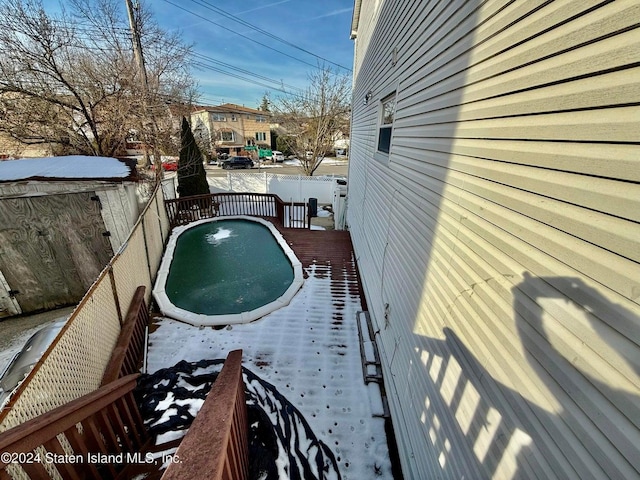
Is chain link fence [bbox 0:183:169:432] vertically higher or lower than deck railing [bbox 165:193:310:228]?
higher

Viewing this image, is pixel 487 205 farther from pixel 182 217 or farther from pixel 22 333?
Result: pixel 182 217

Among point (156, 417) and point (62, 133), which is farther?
point (62, 133)

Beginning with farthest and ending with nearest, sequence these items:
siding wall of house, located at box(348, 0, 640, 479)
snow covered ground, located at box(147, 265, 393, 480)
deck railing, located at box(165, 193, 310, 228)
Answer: deck railing, located at box(165, 193, 310, 228)
snow covered ground, located at box(147, 265, 393, 480)
siding wall of house, located at box(348, 0, 640, 479)

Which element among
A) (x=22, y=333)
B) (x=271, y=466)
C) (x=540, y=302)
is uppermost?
(x=540, y=302)

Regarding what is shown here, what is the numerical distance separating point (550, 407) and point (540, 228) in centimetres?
75

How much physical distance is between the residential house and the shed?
29.7 m

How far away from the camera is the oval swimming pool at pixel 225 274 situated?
197 inches

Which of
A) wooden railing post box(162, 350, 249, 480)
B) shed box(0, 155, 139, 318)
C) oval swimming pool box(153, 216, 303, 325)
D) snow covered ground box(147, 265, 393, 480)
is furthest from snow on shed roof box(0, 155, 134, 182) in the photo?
wooden railing post box(162, 350, 249, 480)

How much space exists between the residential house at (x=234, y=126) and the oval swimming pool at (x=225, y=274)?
91.3 ft

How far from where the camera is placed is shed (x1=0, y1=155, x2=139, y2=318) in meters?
5.04

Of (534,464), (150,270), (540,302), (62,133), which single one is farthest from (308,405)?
(62,133)

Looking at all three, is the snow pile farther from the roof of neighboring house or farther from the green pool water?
the roof of neighboring house

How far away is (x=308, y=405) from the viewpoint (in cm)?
318

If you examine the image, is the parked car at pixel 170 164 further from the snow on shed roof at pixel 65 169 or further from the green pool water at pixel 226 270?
the snow on shed roof at pixel 65 169
